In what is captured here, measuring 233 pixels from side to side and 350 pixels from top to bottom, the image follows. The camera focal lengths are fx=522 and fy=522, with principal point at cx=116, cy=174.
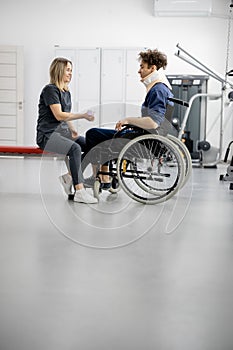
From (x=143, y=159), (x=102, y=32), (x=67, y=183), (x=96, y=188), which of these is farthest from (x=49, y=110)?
(x=102, y=32)

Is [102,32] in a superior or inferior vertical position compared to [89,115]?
superior

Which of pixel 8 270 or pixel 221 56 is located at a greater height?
pixel 221 56

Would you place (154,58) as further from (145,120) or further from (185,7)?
(185,7)

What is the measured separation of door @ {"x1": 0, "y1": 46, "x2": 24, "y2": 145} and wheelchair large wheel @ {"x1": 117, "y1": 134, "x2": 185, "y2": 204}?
466cm

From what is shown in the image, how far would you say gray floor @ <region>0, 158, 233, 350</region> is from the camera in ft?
5.70

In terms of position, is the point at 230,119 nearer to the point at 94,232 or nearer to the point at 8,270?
the point at 94,232

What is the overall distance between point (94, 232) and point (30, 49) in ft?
20.5

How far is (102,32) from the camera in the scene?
873 centimetres

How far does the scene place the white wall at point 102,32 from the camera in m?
8.58

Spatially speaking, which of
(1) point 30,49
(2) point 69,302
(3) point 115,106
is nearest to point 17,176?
(3) point 115,106

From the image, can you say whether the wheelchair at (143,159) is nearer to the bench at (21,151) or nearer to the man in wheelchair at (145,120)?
the man in wheelchair at (145,120)

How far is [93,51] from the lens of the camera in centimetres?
840

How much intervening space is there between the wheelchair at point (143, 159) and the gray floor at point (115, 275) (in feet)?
0.50

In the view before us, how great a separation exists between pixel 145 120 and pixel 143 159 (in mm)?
328
